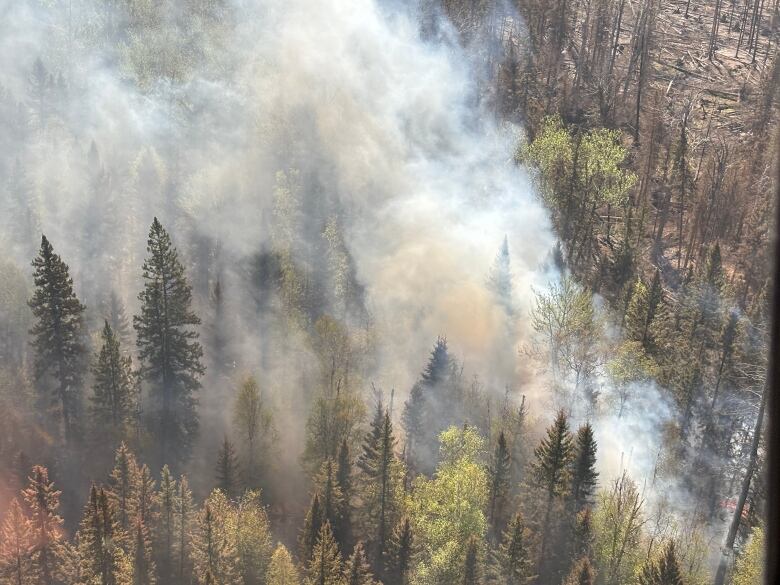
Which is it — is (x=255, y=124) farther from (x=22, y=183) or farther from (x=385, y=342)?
(x=385, y=342)

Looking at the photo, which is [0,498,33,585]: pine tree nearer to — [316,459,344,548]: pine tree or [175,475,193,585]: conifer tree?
[175,475,193,585]: conifer tree

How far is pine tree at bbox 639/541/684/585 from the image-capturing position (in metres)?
41.1

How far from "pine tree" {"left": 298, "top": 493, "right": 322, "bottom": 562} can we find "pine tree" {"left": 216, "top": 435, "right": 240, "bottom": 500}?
25.7 feet

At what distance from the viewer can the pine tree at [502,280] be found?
65125 millimetres

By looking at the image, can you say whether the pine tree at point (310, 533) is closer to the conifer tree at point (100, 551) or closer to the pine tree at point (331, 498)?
the pine tree at point (331, 498)

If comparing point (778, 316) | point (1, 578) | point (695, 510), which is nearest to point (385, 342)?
point (695, 510)

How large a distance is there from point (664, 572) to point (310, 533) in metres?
21.4

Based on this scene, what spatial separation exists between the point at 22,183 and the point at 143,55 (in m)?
26.8

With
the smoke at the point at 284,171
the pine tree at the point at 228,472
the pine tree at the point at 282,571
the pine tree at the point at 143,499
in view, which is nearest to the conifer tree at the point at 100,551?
the pine tree at the point at 143,499

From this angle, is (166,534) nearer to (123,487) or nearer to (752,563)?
(123,487)

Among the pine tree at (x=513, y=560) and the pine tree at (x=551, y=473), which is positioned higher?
the pine tree at (x=551, y=473)

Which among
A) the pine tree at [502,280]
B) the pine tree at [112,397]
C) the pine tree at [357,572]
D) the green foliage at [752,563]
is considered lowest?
the pine tree at [357,572]

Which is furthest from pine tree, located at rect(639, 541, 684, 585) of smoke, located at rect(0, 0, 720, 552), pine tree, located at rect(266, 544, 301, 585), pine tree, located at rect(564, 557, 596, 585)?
pine tree, located at rect(266, 544, 301, 585)

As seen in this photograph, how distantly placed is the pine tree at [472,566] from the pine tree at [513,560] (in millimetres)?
1082
